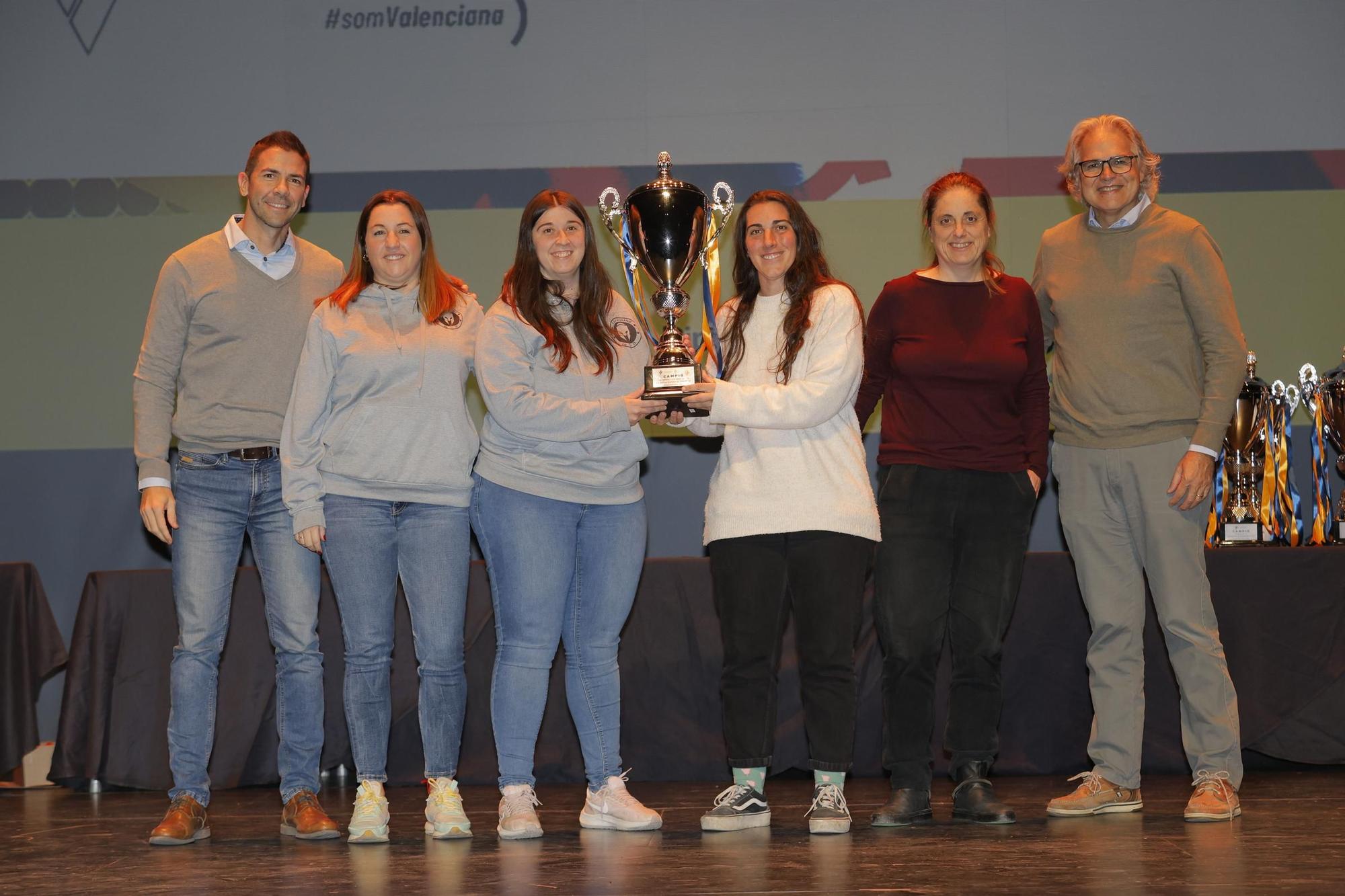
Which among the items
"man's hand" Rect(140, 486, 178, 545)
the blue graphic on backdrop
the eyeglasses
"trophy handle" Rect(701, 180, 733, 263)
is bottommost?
"man's hand" Rect(140, 486, 178, 545)

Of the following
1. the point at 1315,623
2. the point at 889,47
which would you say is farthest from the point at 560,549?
the point at 889,47

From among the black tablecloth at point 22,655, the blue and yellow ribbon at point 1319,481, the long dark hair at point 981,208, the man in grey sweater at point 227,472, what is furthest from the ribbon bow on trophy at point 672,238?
the black tablecloth at point 22,655

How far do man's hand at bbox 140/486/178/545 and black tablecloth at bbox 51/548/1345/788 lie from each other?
0.90 metres

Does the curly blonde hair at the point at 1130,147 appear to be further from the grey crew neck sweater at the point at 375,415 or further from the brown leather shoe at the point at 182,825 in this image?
the brown leather shoe at the point at 182,825

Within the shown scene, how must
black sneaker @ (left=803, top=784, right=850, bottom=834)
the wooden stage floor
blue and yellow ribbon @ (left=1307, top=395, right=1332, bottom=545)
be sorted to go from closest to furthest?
the wooden stage floor → black sneaker @ (left=803, top=784, right=850, bottom=834) → blue and yellow ribbon @ (left=1307, top=395, right=1332, bottom=545)

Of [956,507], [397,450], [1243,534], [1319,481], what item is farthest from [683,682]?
[1319,481]

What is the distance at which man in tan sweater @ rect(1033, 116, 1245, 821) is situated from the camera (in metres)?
2.91

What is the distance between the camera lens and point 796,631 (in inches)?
107

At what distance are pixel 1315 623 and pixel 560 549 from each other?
7.39 feet

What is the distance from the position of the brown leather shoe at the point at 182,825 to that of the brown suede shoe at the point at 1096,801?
1.97m

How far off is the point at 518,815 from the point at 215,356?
4.17 feet

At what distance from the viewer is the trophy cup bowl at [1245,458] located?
3.68 metres

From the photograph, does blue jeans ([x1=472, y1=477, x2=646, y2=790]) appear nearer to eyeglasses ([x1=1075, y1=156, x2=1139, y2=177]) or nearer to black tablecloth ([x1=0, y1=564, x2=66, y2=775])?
eyeglasses ([x1=1075, y1=156, x2=1139, y2=177])

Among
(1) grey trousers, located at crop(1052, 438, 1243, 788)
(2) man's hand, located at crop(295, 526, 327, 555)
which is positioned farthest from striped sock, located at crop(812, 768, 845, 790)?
(2) man's hand, located at crop(295, 526, 327, 555)
